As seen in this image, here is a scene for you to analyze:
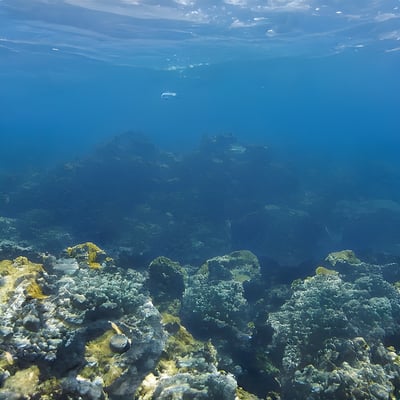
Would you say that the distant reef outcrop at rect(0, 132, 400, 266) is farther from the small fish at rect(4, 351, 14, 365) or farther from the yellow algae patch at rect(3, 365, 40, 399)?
the yellow algae patch at rect(3, 365, 40, 399)

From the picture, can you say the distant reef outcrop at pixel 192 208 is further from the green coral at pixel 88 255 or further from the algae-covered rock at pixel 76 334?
the algae-covered rock at pixel 76 334

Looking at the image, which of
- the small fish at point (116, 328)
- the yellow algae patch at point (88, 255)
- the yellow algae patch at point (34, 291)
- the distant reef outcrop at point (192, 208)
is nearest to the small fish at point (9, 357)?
the yellow algae patch at point (34, 291)

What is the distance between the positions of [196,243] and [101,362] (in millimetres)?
15900

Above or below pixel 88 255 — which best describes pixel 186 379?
above

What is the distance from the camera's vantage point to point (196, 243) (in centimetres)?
2080

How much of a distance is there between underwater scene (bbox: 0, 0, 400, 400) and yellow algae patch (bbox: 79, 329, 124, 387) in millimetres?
29

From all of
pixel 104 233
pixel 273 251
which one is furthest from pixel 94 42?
pixel 273 251

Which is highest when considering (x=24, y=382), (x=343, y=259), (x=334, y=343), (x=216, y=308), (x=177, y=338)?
(x=24, y=382)

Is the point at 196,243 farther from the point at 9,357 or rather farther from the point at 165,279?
the point at 9,357

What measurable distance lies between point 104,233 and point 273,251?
439 inches

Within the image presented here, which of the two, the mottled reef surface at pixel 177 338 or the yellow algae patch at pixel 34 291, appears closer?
the mottled reef surface at pixel 177 338

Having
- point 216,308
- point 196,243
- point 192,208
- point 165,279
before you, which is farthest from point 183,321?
point 192,208

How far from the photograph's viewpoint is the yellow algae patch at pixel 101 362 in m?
4.70

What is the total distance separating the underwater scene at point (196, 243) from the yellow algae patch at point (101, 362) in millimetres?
29
